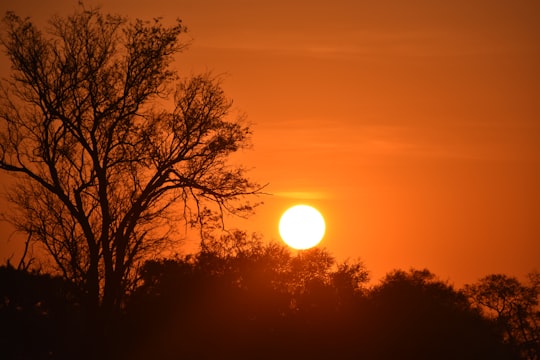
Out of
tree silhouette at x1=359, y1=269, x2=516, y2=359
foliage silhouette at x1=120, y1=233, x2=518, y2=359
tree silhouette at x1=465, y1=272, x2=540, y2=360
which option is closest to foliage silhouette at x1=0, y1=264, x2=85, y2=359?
foliage silhouette at x1=120, y1=233, x2=518, y2=359

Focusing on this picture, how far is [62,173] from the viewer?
33000 mm

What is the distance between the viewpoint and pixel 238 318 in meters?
38.9

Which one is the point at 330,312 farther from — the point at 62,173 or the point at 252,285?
the point at 62,173

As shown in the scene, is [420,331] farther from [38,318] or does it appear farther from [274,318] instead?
[38,318]

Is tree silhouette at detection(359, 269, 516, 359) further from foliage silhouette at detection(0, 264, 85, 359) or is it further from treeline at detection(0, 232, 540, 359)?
foliage silhouette at detection(0, 264, 85, 359)

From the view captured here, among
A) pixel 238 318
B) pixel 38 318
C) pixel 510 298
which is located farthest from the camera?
pixel 510 298

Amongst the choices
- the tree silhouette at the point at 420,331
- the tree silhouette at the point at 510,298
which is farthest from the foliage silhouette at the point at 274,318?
the tree silhouette at the point at 510,298

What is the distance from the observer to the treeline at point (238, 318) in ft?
109

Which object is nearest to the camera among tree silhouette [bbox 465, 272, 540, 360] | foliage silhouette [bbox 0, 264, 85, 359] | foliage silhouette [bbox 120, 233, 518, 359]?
foliage silhouette [bbox 0, 264, 85, 359]

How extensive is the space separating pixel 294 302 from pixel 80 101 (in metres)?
17.2

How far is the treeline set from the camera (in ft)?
109

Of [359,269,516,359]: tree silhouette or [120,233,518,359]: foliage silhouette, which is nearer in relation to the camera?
[120,233,518,359]: foliage silhouette

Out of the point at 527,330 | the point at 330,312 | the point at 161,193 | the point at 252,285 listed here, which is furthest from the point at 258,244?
the point at 527,330

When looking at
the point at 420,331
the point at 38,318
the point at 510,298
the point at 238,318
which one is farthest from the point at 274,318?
the point at 510,298
